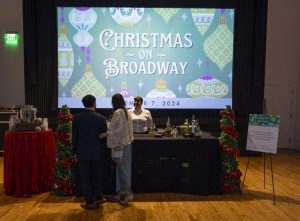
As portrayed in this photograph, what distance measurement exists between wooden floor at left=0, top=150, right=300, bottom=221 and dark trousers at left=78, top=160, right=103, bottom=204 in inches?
8.5

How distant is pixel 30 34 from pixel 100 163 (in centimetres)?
453

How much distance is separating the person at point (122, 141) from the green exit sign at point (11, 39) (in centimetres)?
519

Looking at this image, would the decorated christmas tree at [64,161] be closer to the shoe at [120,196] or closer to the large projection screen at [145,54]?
the shoe at [120,196]

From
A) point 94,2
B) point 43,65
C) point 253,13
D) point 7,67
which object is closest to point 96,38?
point 94,2

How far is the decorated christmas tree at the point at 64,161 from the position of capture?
438 cm

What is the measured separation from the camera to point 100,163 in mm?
3980

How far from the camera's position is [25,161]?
4.40m

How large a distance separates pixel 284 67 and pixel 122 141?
21.5ft

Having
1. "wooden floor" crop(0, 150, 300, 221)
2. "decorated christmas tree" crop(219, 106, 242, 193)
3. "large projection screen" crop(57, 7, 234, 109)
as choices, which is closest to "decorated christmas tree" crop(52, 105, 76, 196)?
"wooden floor" crop(0, 150, 300, 221)

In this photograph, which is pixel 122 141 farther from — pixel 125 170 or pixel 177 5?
pixel 177 5

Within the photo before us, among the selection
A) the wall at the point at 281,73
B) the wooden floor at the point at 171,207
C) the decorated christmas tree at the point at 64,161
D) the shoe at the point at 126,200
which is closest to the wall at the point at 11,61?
the wall at the point at 281,73

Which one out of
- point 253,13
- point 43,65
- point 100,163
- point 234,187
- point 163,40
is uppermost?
point 253,13

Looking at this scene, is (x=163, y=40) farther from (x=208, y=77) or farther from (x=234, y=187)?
(x=234, y=187)

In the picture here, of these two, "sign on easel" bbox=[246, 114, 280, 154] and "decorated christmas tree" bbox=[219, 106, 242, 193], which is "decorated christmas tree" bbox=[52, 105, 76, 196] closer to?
"decorated christmas tree" bbox=[219, 106, 242, 193]
